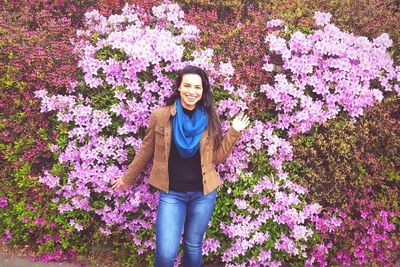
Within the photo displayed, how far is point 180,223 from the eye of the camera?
9.50 ft

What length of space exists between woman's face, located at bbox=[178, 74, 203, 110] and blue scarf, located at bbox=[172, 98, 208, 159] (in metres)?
0.11

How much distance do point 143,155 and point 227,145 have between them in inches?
28.7

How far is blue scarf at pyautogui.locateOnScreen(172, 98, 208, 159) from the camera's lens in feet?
9.26

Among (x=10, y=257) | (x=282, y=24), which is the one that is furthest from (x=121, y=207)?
(x=282, y=24)

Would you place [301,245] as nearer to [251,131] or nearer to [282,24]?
[251,131]

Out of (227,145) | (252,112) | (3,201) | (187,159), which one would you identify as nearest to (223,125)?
(252,112)

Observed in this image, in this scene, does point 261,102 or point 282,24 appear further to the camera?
point 282,24

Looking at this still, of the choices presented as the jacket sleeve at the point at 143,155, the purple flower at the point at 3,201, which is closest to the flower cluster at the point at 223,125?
the jacket sleeve at the point at 143,155

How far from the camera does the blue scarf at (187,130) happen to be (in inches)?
111

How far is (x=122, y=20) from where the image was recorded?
13.4ft

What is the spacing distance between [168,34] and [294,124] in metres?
1.58

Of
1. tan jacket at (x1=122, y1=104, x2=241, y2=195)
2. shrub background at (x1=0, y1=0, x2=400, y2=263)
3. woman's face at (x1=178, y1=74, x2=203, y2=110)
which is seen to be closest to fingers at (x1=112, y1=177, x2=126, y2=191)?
tan jacket at (x1=122, y1=104, x2=241, y2=195)

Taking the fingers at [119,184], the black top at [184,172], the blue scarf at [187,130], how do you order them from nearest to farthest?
the blue scarf at [187,130]
the black top at [184,172]
the fingers at [119,184]

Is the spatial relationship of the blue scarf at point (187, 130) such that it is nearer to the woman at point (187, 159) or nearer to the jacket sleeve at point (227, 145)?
the woman at point (187, 159)
